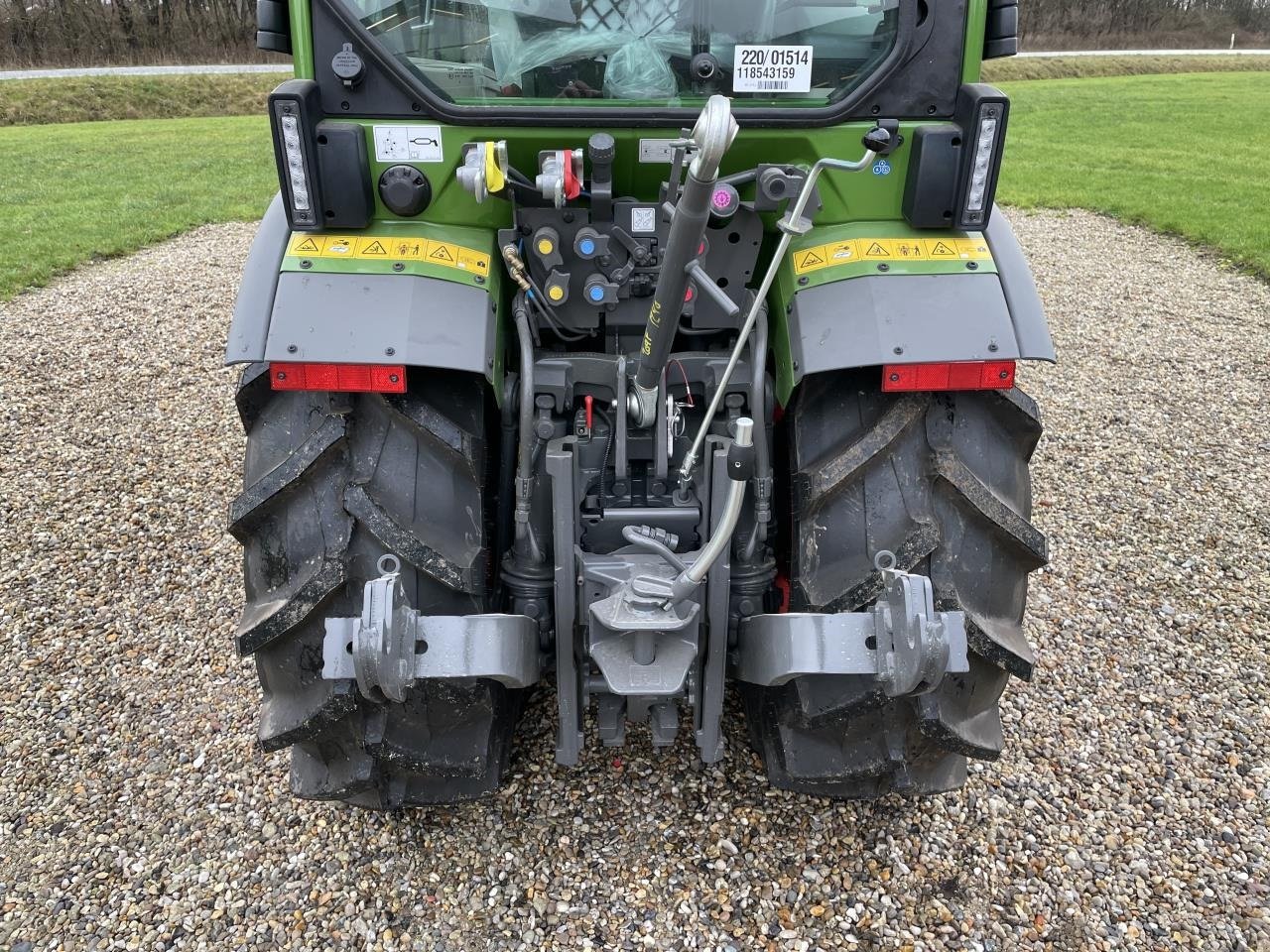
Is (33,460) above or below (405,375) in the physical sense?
below

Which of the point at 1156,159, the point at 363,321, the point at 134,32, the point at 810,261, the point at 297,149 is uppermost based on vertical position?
the point at 134,32

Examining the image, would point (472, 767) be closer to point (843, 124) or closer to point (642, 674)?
point (642, 674)

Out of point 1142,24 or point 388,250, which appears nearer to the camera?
point 388,250

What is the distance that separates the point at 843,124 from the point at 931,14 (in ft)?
0.98

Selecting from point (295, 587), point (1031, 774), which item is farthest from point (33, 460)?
point (1031, 774)

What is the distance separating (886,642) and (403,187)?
1.53m

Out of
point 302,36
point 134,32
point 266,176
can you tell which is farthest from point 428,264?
point 134,32

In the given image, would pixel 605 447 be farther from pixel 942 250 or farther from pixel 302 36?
pixel 302 36

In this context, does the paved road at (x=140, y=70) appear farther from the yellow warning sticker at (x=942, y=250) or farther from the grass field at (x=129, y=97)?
the yellow warning sticker at (x=942, y=250)

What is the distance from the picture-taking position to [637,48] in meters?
2.23

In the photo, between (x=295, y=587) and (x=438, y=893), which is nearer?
(x=295, y=587)

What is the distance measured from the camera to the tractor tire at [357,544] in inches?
83.5

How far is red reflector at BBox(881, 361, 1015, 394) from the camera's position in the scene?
2.10m

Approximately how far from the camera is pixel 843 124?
7.45ft
